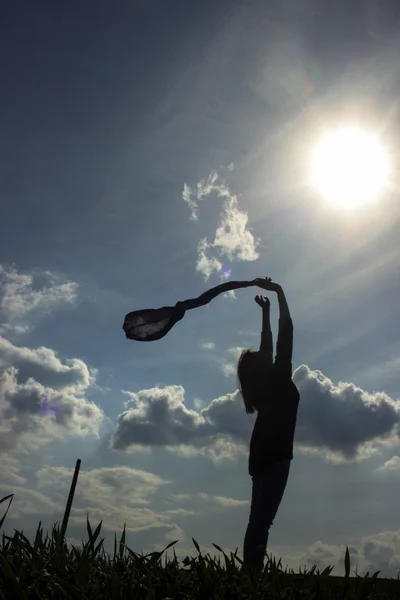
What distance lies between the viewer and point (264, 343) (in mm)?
6691

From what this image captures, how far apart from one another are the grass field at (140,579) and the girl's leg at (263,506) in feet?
3.19

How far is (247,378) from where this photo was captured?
5.89m

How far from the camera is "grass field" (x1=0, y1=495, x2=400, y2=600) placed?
277 centimetres

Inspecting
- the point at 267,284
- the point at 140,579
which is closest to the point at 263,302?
the point at 267,284

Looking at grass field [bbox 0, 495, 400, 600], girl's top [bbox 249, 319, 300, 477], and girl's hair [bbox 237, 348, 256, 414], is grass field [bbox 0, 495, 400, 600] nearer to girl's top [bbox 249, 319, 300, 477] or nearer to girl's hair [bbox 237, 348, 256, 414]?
girl's top [bbox 249, 319, 300, 477]

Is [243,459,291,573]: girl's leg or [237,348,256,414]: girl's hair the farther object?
[237,348,256,414]: girl's hair

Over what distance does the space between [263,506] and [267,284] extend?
2.55 metres

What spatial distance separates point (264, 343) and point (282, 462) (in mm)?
1876

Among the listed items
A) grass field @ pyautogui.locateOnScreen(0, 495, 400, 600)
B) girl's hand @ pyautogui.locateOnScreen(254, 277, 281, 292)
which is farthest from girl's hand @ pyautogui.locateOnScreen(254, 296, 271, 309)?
grass field @ pyautogui.locateOnScreen(0, 495, 400, 600)

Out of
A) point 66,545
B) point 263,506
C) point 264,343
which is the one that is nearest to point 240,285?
point 264,343

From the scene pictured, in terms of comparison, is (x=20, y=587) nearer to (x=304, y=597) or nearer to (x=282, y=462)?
(x=304, y=597)

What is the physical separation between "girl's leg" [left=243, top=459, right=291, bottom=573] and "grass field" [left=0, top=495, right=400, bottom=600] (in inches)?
38.2

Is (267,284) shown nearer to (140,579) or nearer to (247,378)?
(247,378)

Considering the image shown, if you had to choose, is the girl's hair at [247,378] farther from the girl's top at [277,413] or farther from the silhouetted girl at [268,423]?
the girl's top at [277,413]
